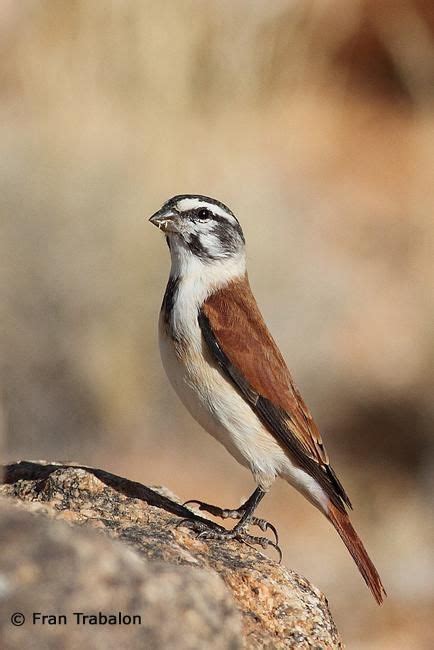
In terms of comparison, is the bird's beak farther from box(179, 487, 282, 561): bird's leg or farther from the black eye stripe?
box(179, 487, 282, 561): bird's leg

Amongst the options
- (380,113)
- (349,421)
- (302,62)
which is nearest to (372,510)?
(349,421)

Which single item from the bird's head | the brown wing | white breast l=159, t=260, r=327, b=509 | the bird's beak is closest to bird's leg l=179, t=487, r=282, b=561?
white breast l=159, t=260, r=327, b=509

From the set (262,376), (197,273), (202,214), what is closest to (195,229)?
(202,214)

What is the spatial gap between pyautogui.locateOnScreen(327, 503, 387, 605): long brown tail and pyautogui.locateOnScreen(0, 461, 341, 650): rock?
2.49 ft

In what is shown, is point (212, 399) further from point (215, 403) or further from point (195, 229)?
point (195, 229)

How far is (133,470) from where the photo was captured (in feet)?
36.6

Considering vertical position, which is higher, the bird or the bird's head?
the bird's head

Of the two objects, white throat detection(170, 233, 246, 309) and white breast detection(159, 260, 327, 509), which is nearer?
white breast detection(159, 260, 327, 509)

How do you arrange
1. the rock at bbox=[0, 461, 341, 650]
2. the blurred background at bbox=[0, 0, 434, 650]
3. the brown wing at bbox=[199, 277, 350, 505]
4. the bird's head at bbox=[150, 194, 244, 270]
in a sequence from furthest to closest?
the blurred background at bbox=[0, 0, 434, 650] → the bird's head at bbox=[150, 194, 244, 270] → the brown wing at bbox=[199, 277, 350, 505] → the rock at bbox=[0, 461, 341, 650]

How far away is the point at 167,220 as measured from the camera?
593 centimetres

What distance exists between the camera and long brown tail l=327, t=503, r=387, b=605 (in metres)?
5.41

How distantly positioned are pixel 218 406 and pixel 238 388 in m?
0.16

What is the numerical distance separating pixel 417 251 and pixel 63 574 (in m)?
11.1

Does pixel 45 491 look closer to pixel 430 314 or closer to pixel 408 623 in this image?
pixel 408 623
